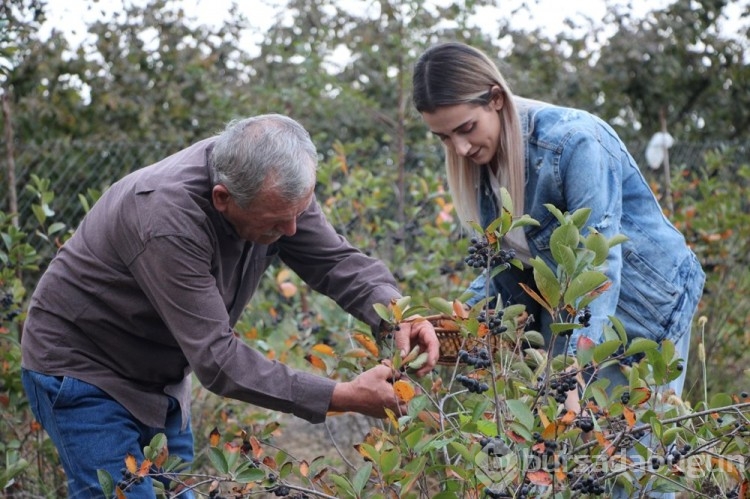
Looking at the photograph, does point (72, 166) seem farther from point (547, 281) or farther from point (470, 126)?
point (547, 281)

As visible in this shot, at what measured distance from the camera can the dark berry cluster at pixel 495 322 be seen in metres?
2.18

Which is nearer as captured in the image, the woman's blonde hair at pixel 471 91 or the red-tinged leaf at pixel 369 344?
the red-tinged leaf at pixel 369 344

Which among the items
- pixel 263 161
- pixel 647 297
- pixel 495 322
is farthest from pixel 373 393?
pixel 647 297

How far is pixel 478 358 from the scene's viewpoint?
2.21 metres

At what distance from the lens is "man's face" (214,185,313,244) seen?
8.13 ft

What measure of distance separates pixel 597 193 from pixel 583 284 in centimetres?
68

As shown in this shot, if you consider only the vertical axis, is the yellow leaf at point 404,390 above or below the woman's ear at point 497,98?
below

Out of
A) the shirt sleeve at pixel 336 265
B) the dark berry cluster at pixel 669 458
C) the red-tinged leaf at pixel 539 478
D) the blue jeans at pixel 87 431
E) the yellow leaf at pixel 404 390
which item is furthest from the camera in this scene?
the shirt sleeve at pixel 336 265

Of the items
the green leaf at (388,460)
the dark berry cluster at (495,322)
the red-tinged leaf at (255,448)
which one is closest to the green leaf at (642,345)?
the dark berry cluster at (495,322)

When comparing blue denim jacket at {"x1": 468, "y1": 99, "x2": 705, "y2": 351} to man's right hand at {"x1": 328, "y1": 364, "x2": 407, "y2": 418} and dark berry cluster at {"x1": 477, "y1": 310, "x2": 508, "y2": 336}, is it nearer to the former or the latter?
dark berry cluster at {"x1": 477, "y1": 310, "x2": 508, "y2": 336}

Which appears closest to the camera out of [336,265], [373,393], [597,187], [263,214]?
[373,393]

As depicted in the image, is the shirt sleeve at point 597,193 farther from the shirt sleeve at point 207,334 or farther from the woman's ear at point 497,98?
the shirt sleeve at point 207,334

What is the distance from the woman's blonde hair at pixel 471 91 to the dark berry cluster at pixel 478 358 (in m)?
0.70

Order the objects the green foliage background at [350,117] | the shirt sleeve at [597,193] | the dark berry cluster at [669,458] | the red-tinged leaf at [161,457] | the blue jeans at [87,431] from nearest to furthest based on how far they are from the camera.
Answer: the dark berry cluster at [669,458]
the red-tinged leaf at [161,457]
the shirt sleeve at [597,193]
the blue jeans at [87,431]
the green foliage background at [350,117]
